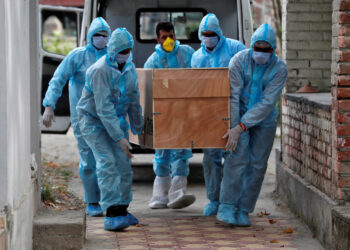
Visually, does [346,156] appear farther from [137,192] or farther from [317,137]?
[137,192]

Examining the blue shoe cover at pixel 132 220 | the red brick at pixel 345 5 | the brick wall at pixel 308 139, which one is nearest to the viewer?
the red brick at pixel 345 5

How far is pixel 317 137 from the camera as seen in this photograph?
678 centimetres

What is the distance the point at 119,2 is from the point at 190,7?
2.75 feet

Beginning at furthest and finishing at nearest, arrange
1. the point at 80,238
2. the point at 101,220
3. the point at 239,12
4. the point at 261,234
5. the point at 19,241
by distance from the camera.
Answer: the point at 239,12, the point at 101,220, the point at 261,234, the point at 80,238, the point at 19,241

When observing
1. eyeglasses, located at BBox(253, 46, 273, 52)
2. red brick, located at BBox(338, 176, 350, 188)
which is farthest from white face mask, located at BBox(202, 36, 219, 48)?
red brick, located at BBox(338, 176, 350, 188)

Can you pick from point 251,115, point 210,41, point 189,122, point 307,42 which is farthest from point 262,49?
point 307,42

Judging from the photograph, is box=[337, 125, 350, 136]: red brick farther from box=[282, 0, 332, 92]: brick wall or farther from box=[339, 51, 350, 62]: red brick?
box=[282, 0, 332, 92]: brick wall

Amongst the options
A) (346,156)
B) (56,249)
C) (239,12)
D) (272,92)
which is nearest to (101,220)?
(56,249)

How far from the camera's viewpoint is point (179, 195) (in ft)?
25.6

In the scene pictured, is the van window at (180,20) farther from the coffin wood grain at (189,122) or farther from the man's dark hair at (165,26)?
the coffin wood grain at (189,122)

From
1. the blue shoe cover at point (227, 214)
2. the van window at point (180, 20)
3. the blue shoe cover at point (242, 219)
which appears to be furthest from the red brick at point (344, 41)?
the van window at point (180, 20)

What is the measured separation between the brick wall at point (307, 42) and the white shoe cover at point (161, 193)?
5.47 ft

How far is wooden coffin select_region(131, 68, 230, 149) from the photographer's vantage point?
20.7ft

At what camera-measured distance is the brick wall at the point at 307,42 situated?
846cm
